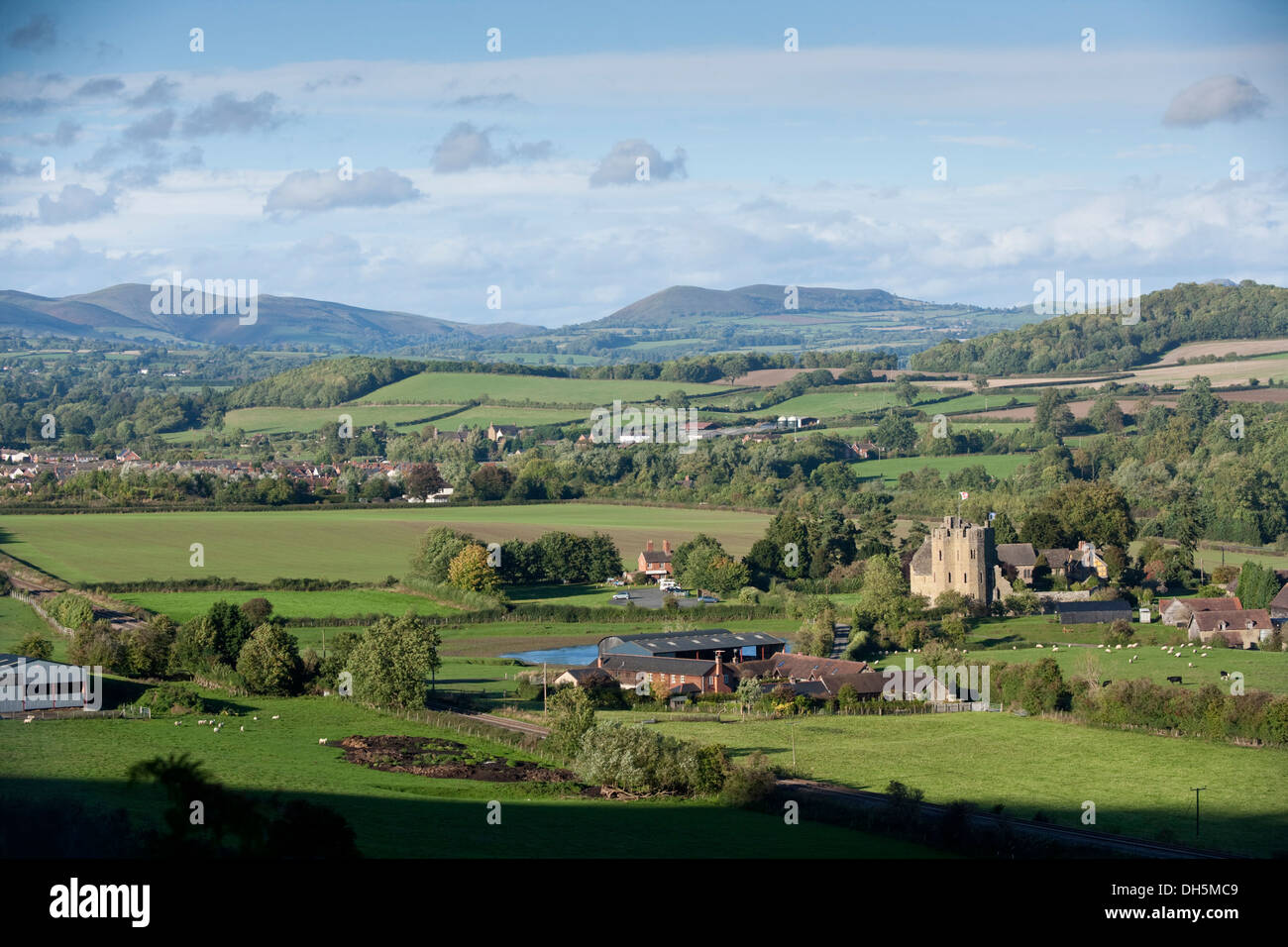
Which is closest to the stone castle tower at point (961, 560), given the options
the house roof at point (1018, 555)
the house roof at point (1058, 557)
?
the house roof at point (1018, 555)

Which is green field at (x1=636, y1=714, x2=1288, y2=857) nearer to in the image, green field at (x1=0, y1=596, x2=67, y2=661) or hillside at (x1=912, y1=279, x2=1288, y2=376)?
green field at (x1=0, y1=596, x2=67, y2=661)

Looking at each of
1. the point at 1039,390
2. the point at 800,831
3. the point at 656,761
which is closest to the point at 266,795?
the point at 656,761

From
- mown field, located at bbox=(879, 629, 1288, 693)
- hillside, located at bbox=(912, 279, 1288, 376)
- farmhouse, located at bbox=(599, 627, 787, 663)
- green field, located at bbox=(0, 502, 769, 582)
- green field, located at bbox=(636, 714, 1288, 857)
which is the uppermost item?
hillside, located at bbox=(912, 279, 1288, 376)

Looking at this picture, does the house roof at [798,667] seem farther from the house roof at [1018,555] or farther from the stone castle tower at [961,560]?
the house roof at [1018,555]

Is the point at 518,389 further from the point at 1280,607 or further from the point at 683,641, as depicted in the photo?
the point at 1280,607

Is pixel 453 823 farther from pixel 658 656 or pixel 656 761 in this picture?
pixel 658 656

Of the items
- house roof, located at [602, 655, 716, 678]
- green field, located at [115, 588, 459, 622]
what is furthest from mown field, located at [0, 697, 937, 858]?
green field, located at [115, 588, 459, 622]
